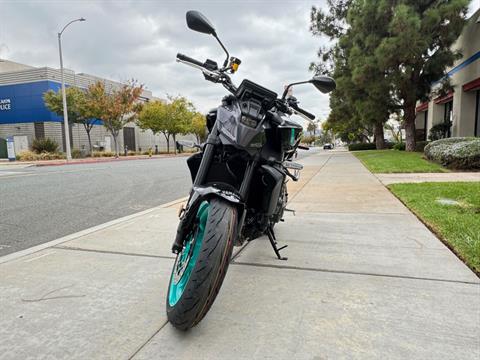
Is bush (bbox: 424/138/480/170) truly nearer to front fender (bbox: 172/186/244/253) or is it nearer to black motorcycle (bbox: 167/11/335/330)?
black motorcycle (bbox: 167/11/335/330)

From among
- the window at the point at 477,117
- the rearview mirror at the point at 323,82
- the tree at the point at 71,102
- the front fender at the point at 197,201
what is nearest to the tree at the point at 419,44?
the window at the point at 477,117

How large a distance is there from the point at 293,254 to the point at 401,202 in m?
3.21

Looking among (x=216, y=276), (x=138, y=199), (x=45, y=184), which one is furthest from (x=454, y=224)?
(x=45, y=184)

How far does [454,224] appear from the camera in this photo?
3.91 m

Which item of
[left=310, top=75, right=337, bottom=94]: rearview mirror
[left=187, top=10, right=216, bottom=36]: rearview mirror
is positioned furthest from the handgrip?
[left=310, top=75, right=337, bottom=94]: rearview mirror

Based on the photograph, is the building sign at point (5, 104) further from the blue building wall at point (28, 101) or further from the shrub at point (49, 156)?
the shrub at point (49, 156)

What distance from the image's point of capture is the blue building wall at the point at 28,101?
33250 millimetres

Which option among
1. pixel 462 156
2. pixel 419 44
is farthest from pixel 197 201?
pixel 419 44

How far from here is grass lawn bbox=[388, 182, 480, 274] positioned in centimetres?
321

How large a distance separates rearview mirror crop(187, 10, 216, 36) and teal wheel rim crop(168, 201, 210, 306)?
4.38 ft

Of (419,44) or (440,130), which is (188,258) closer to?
(419,44)

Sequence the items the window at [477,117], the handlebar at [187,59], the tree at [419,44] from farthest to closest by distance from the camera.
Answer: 1. the window at [477,117]
2. the tree at [419,44]
3. the handlebar at [187,59]

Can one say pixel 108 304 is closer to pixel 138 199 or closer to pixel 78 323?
pixel 78 323

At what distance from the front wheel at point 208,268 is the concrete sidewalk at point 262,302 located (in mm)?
178
